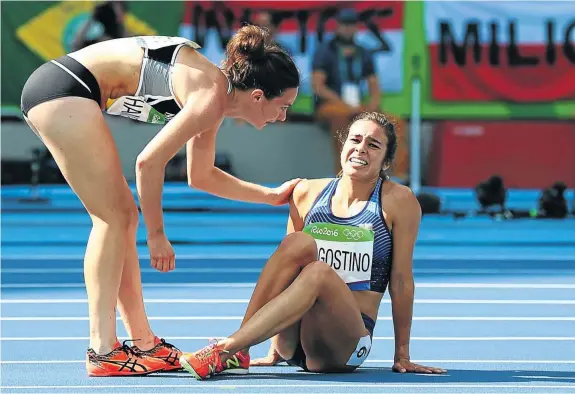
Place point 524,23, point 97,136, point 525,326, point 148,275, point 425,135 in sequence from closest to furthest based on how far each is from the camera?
point 97,136
point 525,326
point 148,275
point 524,23
point 425,135

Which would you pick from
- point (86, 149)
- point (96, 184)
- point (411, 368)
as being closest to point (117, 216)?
point (96, 184)

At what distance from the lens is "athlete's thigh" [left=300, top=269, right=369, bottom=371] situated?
4613 millimetres

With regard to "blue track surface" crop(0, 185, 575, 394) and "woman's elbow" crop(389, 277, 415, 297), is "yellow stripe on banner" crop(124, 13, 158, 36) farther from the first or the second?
"woman's elbow" crop(389, 277, 415, 297)

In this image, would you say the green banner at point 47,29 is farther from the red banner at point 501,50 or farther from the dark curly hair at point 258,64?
the dark curly hair at point 258,64

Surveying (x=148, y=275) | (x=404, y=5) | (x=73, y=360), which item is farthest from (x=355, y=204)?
(x=404, y=5)

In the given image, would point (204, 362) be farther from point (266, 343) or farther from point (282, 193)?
point (266, 343)

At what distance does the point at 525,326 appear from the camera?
6.21 m

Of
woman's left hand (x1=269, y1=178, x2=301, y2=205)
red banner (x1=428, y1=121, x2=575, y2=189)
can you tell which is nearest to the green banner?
red banner (x1=428, y1=121, x2=575, y2=189)

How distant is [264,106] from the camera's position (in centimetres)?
472

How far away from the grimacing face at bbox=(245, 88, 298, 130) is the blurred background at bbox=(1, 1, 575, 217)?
10759 mm

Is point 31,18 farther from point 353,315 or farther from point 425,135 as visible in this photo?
point 353,315

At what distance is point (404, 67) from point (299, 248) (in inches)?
462

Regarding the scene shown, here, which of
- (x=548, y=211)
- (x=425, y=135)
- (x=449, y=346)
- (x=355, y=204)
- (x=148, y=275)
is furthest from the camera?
(x=425, y=135)

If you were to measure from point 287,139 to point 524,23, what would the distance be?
3.47m
